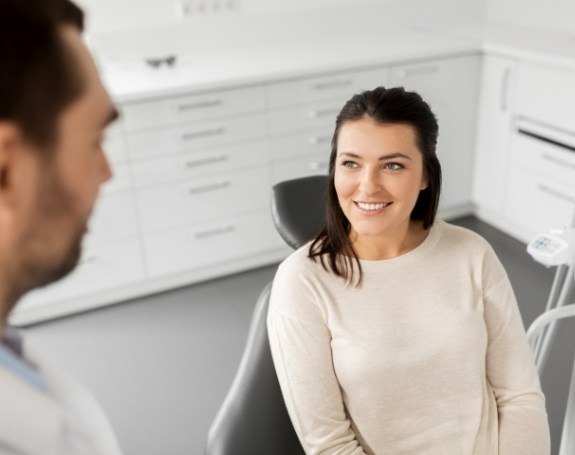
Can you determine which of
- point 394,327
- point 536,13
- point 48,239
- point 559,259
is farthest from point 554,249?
point 536,13

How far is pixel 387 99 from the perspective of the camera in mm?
1217

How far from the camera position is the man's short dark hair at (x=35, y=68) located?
0.54m

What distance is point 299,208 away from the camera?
141cm

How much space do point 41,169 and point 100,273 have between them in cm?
222

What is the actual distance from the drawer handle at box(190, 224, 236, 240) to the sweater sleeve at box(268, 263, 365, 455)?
168 centimetres

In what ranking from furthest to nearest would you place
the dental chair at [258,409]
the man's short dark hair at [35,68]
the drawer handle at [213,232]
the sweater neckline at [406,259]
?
the drawer handle at [213,232] < the sweater neckline at [406,259] < the dental chair at [258,409] < the man's short dark hair at [35,68]

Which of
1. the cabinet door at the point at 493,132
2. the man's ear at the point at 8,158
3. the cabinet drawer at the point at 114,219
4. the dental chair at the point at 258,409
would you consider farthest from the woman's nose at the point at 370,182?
the cabinet door at the point at 493,132

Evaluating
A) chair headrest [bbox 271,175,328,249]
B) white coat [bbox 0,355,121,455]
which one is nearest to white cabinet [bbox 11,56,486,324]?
chair headrest [bbox 271,175,328,249]

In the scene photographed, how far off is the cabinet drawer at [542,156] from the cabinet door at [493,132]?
69mm

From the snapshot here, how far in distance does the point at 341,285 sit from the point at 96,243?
1718mm

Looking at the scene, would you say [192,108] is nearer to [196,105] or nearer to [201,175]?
[196,105]

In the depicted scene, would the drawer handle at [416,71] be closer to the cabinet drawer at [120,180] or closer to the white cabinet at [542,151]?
the white cabinet at [542,151]

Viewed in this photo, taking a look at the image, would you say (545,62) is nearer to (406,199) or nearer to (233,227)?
(233,227)

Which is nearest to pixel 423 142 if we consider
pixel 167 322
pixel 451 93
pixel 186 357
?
pixel 186 357
